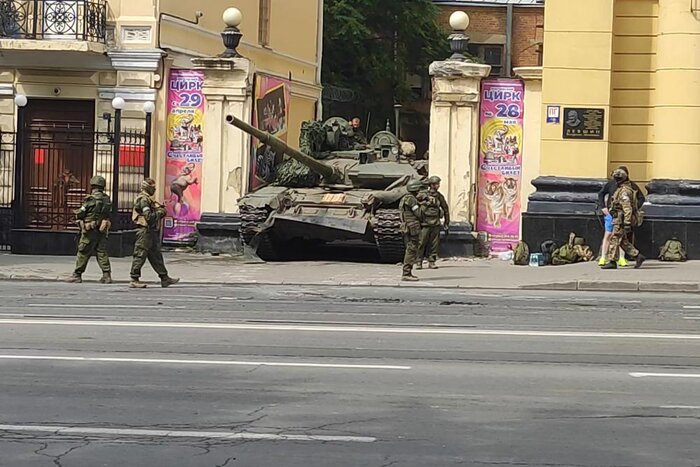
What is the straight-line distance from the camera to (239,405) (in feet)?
27.9

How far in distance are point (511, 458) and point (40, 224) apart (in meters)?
18.8

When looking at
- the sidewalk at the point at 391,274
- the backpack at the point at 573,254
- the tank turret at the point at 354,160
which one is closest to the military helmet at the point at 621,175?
the sidewalk at the point at 391,274

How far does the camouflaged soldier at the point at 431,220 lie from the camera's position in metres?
20.2

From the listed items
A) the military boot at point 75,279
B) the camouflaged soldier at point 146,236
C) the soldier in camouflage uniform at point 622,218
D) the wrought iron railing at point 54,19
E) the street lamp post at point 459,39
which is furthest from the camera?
the wrought iron railing at point 54,19

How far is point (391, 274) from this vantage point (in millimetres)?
20625

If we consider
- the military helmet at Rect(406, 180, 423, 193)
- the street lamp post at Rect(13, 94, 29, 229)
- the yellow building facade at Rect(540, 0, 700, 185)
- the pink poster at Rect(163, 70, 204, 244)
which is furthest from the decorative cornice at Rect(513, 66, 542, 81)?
the street lamp post at Rect(13, 94, 29, 229)

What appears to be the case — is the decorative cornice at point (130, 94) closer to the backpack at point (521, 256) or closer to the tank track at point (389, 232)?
the tank track at point (389, 232)

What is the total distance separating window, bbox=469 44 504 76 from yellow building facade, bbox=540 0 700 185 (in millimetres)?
31004

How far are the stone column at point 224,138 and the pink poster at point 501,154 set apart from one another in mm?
4676

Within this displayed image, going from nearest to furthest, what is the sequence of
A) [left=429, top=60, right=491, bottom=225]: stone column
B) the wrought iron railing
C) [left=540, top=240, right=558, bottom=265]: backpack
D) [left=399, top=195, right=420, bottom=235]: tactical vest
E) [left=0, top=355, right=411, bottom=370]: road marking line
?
1. [left=0, top=355, right=411, bottom=370]: road marking line
2. [left=399, top=195, right=420, bottom=235]: tactical vest
3. [left=540, top=240, right=558, bottom=265]: backpack
4. [left=429, top=60, right=491, bottom=225]: stone column
5. the wrought iron railing

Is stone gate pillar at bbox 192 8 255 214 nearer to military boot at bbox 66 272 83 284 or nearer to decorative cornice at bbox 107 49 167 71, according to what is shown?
decorative cornice at bbox 107 49 167 71

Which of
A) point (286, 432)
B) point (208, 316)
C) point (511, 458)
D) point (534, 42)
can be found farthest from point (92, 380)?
point (534, 42)

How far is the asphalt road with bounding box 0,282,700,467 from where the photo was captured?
7.25 m

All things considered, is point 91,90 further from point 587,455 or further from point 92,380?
point 587,455
